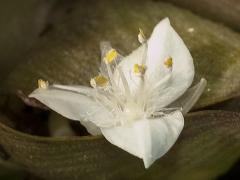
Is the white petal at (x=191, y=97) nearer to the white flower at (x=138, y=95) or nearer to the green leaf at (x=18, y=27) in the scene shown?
the white flower at (x=138, y=95)

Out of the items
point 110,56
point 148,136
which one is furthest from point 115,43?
point 148,136

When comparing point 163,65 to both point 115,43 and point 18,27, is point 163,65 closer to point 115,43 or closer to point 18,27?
point 115,43

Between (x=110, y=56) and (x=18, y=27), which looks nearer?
(x=110, y=56)

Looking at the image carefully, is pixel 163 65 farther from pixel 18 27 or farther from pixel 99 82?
pixel 18 27

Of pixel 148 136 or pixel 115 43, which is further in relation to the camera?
pixel 115 43

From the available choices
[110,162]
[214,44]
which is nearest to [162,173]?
[110,162]

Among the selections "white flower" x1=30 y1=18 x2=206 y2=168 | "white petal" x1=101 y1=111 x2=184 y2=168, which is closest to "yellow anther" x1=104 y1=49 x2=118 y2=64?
"white flower" x1=30 y1=18 x2=206 y2=168

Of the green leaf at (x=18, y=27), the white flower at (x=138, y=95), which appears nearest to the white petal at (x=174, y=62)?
the white flower at (x=138, y=95)

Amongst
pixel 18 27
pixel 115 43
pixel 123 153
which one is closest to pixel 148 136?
pixel 123 153
